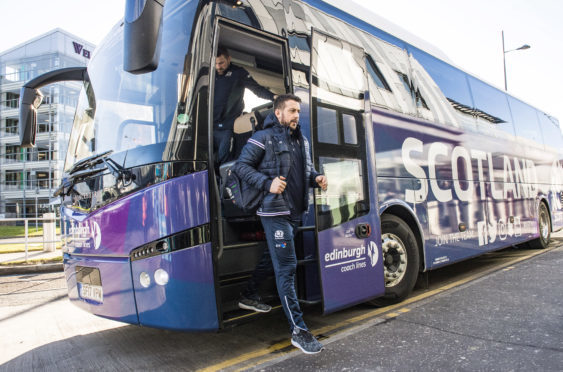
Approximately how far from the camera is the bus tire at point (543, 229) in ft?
29.9

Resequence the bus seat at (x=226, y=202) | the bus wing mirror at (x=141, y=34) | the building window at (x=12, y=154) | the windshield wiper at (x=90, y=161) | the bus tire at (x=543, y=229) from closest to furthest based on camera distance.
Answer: the bus wing mirror at (x=141, y=34) → the windshield wiper at (x=90, y=161) → the bus seat at (x=226, y=202) → the bus tire at (x=543, y=229) → the building window at (x=12, y=154)

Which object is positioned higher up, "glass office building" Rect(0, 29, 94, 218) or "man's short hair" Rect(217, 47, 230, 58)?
"glass office building" Rect(0, 29, 94, 218)

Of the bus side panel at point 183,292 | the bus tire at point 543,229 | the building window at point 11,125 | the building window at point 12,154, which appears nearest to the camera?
the bus side panel at point 183,292

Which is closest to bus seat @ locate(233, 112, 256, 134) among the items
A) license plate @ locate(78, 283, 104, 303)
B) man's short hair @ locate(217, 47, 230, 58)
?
man's short hair @ locate(217, 47, 230, 58)

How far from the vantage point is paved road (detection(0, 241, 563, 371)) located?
3.22 m

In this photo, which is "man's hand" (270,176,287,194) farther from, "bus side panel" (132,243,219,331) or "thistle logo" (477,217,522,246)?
"thistle logo" (477,217,522,246)

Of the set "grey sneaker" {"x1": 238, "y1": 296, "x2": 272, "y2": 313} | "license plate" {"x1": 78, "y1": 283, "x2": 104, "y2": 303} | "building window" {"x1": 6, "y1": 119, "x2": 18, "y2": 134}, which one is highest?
"building window" {"x1": 6, "y1": 119, "x2": 18, "y2": 134}

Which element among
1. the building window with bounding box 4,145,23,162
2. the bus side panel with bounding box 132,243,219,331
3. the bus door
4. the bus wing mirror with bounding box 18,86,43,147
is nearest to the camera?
the bus side panel with bounding box 132,243,219,331

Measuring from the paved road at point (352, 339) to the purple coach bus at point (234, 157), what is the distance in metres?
0.40

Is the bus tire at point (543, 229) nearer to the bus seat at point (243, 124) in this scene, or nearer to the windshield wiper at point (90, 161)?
the bus seat at point (243, 124)

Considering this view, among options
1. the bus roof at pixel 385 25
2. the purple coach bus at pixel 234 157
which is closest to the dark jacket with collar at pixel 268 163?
the purple coach bus at pixel 234 157

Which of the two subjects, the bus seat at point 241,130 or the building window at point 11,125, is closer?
the bus seat at point 241,130

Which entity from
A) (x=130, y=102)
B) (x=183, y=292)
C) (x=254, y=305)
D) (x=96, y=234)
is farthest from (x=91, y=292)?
(x=130, y=102)

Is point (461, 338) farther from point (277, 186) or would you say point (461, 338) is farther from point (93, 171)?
point (93, 171)
